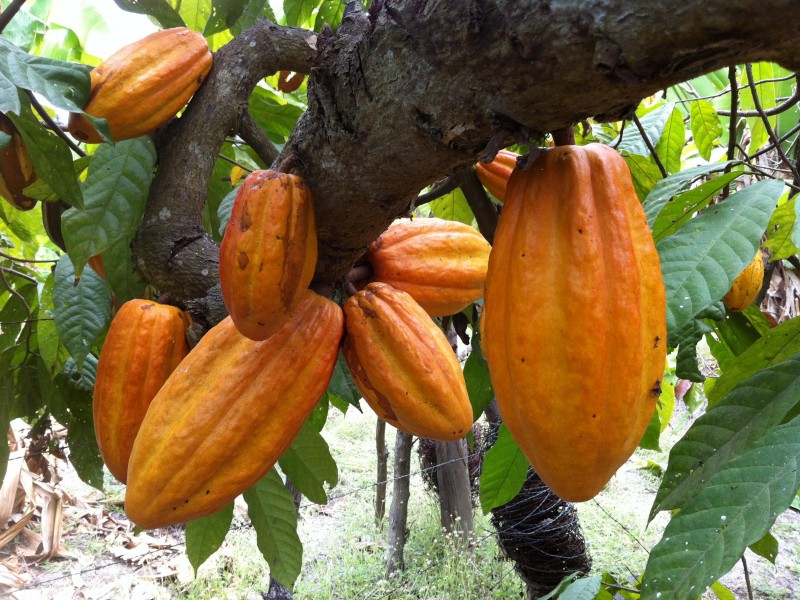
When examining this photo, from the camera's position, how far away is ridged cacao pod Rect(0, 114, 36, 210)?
38.2 inches

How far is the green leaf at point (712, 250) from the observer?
687 millimetres

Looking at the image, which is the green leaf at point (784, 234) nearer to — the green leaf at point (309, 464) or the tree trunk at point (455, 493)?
the green leaf at point (309, 464)

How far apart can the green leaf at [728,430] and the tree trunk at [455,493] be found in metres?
2.44

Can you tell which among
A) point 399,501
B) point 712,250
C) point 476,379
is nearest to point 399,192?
point 712,250

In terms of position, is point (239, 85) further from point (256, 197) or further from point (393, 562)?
point (393, 562)

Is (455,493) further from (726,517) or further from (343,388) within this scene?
(726,517)

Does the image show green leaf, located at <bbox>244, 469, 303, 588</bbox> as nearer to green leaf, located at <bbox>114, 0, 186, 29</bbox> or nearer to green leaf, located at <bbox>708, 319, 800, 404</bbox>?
green leaf, located at <bbox>708, 319, 800, 404</bbox>

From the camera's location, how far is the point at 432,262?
85 centimetres

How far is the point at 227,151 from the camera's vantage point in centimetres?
156

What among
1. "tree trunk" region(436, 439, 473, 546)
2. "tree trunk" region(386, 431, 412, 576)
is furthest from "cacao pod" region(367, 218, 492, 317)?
"tree trunk" region(436, 439, 473, 546)

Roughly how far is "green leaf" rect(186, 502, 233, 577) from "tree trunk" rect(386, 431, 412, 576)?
5.37 ft

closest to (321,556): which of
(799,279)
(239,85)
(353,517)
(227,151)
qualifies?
(353,517)

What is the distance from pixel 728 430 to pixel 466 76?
1.83ft

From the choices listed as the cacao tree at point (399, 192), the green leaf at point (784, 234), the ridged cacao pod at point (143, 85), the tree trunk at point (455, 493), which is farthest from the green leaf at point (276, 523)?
the tree trunk at point (455, 493)
